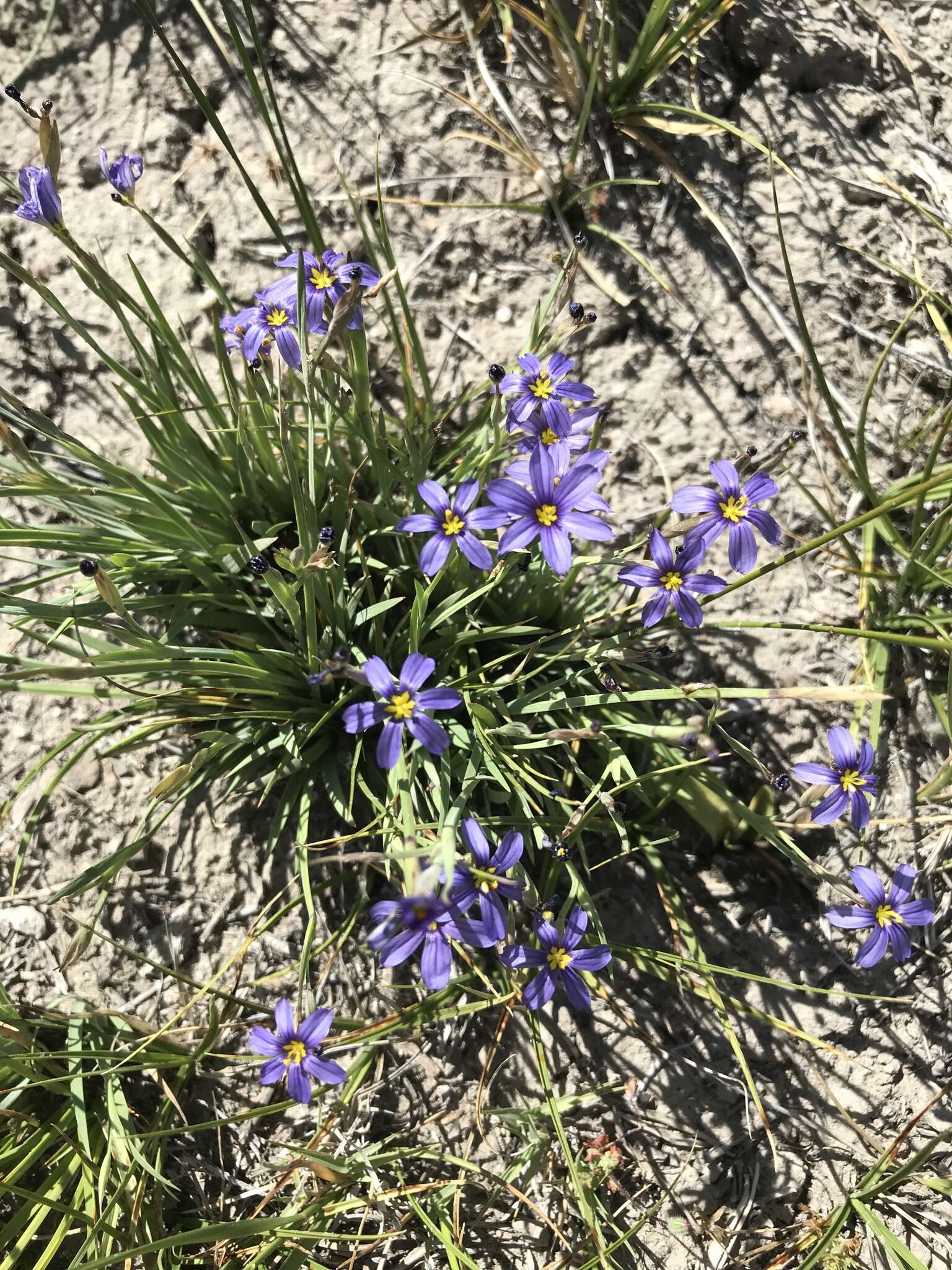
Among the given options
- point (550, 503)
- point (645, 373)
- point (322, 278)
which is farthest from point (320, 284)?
point (645, 373)

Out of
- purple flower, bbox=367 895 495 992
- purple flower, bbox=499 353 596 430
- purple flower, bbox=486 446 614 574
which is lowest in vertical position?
purple flower, bbox=367 895 495 992

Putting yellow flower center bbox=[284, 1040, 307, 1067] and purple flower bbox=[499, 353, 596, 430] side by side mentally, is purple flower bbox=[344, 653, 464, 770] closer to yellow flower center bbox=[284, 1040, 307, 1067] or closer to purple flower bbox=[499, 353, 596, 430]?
purple flower bbox=[499, 353, 596, 430]

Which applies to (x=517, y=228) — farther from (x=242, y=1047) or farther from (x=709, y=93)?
(x=242, y=1047)

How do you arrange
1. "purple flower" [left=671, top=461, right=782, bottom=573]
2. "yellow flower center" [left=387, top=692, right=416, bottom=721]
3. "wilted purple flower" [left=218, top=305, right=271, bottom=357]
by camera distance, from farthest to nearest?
"wilted purple flower" [left=218, top=305, right=271, bottom=357]
"purple flower" [left=671, top=461, right=782, bottom=573]
"yellow flower center" [left=387, top=692, right=416, bottom=721]

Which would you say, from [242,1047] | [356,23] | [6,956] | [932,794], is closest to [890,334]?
[932,794]

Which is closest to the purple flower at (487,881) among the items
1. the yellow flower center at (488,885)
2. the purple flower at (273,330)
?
the yellow flower center at (488,885)

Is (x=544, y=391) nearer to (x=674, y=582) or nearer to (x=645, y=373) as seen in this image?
(x=674, y=582)

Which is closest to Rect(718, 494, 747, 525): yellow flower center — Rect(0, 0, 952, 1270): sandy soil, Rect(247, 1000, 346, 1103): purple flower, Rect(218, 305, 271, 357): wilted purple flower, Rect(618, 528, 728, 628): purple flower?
Rect(618, 528, 728, 628): purple flower

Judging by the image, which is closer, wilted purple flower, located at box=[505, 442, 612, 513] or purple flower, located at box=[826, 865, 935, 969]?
wilted purple flower, located at box=[505, 442, 612, 513]
